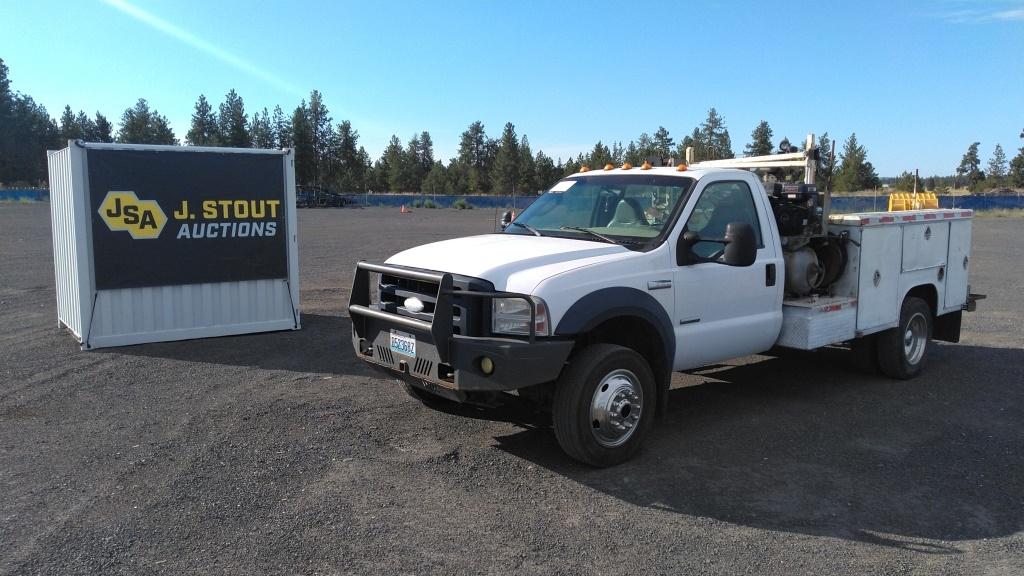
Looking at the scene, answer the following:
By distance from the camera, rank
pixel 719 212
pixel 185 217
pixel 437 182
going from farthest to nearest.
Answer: pixel 437 182 → pixel 185 217 → pixel 719 212

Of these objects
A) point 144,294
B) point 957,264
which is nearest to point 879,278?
point 957,264

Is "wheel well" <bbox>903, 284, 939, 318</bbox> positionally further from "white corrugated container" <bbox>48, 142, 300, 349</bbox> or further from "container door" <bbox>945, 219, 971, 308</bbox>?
"white corrugated container" <bbox>48, 142, 300, 349</bbox>

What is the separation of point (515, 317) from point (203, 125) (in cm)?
10318

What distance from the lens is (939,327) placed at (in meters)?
8.79

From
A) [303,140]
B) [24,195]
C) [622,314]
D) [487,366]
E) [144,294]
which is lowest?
[144,294]

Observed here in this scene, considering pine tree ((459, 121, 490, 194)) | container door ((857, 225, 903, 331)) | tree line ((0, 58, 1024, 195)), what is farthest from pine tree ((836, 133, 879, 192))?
container door ((857, 225, 903, 331))

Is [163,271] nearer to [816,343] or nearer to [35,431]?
[35,431]

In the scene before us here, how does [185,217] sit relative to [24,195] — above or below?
below

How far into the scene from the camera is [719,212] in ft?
20.2

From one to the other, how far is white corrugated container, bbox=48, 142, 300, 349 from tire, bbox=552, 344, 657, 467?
6.13 meters

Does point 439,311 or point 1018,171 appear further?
point 1018,171

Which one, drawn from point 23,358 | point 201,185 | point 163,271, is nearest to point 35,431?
A: point 23,358

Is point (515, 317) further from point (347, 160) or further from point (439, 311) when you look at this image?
point (347, 160)

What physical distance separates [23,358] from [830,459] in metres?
8.23
